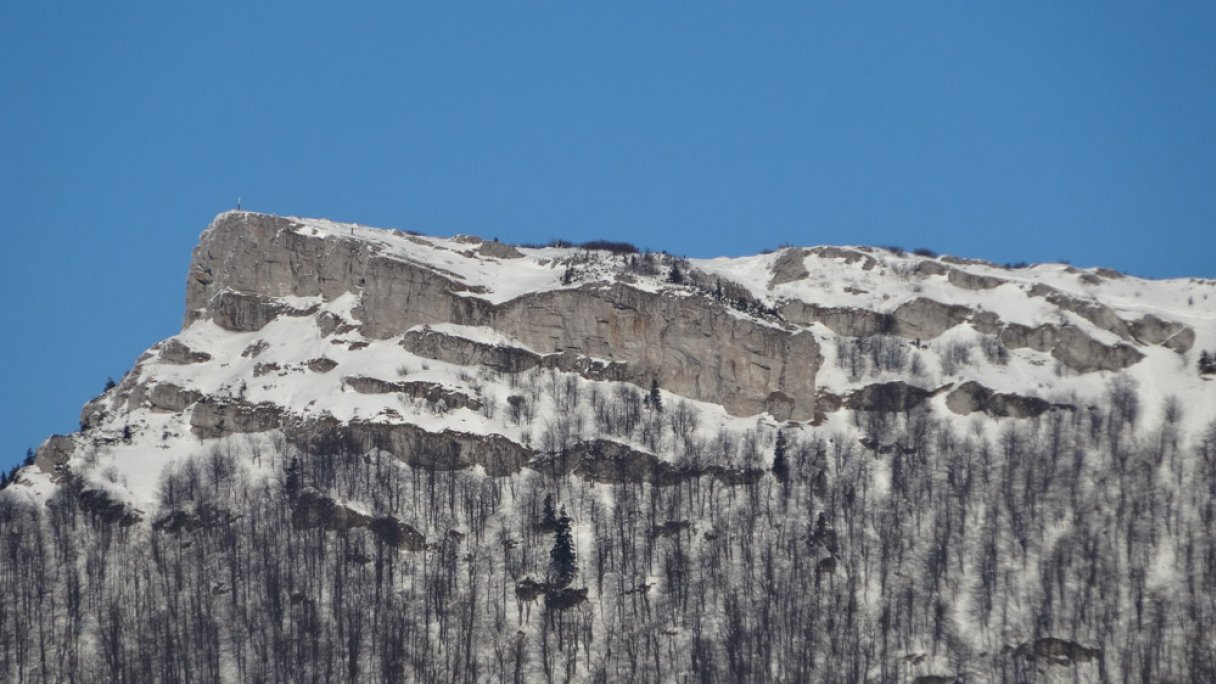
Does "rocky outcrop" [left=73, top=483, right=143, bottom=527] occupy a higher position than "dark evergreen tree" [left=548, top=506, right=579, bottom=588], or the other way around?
"rocky outcrop" [left=73, top=483, right=143, bottom=527]

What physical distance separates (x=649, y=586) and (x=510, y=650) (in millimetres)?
12668

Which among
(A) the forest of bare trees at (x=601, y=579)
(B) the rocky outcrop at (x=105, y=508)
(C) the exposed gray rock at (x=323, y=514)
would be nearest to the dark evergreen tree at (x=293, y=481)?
(A) the forest of bare trees at (x=601, y=579)

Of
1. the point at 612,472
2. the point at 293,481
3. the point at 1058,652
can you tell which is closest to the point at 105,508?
the point at 293,481

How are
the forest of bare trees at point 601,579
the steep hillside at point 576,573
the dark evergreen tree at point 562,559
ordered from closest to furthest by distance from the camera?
the forest of bare trees at point 601,579 < the steep hillside at point 576,573 < the dark evergreen tree at point 562,559

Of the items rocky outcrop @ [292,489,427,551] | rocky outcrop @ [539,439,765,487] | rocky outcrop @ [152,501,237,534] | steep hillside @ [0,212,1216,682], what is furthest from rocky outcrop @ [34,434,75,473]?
rocky outcrop @ [539,439,765,487]

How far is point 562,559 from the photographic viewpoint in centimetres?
18588

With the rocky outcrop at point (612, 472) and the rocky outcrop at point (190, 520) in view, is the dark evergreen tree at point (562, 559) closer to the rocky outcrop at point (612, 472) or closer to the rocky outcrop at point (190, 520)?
the rocky outcrop at point (612, 472)

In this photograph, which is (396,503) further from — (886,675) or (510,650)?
(886,675)

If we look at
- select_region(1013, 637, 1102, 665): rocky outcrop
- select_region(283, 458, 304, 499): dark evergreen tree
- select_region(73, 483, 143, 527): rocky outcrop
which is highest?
select_region(283, 458, 304, 499): dark evergreen tree

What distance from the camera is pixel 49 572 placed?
185625 millimetres

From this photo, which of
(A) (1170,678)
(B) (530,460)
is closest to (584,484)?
(B) (530,460)

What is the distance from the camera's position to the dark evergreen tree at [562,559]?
18462 cm

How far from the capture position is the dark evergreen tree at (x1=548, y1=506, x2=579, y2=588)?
184625 mm

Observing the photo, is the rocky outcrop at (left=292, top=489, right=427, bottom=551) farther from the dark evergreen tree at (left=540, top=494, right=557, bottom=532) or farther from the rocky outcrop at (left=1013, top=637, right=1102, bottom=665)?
the rocky outcrop at (left=1013, top=637, right=1102, bottom=665)
